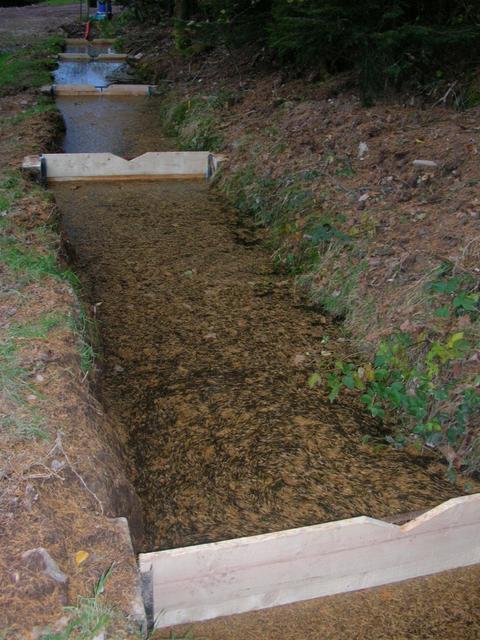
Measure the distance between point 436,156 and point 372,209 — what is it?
902 millimetres

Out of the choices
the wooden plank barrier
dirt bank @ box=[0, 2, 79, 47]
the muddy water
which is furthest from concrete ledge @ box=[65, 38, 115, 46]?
the muddy water

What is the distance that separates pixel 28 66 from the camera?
12.8 meters

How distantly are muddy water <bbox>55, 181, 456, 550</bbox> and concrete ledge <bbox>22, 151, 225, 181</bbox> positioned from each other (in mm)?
1620

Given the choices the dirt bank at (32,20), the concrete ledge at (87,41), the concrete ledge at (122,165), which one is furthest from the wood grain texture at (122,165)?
the concrete ledge at (87,41)

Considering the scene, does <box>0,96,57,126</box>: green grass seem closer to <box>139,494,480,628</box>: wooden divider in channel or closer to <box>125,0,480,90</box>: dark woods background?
<box>125,0,480,90</box>: dark woods background

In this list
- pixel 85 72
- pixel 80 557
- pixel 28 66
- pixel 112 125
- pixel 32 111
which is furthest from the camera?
pixel 85 72

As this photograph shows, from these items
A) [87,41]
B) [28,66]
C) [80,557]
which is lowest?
[87,41]

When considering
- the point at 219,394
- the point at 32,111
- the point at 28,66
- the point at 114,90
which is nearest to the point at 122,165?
the point at 32,111

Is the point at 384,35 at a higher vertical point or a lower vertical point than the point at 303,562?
higher

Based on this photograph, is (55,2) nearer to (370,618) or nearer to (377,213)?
(377,213)

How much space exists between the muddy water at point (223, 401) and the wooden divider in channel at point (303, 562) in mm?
370

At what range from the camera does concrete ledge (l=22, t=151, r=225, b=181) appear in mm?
7059

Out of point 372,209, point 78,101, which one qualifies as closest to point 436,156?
point 372,209

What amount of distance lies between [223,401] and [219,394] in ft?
0.23
